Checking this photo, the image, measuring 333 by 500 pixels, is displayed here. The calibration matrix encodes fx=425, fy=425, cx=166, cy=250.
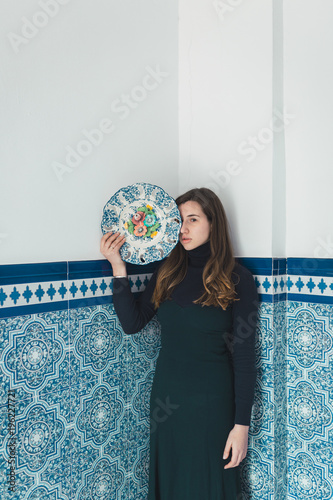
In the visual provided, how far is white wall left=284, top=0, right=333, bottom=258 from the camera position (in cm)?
143

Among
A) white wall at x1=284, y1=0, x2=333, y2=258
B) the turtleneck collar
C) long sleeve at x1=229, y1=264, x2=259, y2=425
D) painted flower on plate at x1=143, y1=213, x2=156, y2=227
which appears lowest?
long sleeve at x1=229, y1=264, x2=259, y2=425

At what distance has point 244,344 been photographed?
136 centimetres

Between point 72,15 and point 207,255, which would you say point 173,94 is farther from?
point 207,255

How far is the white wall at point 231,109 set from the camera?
1507 millimetres

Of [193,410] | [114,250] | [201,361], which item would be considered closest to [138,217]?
[114,250]

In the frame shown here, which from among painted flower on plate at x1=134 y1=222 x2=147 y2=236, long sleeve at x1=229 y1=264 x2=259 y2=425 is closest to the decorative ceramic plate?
painted flower on plate at x1=134 y1=222 x2=147 y2=236

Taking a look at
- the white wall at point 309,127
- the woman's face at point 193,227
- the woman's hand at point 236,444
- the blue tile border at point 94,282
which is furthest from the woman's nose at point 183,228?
the woman's hand at point 236,444

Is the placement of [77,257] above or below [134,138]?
below

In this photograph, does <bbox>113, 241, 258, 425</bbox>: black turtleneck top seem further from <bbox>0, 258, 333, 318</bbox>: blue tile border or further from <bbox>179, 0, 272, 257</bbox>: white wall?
<bbox>179, 0, 272, 257</bbox>: white wall

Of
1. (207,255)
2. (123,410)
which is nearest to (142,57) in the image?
(207,255)

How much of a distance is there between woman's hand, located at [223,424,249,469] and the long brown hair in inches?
14.9

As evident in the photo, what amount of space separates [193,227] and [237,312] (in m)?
0.32

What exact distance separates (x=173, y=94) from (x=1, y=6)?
75cm

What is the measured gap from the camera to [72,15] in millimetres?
1295
